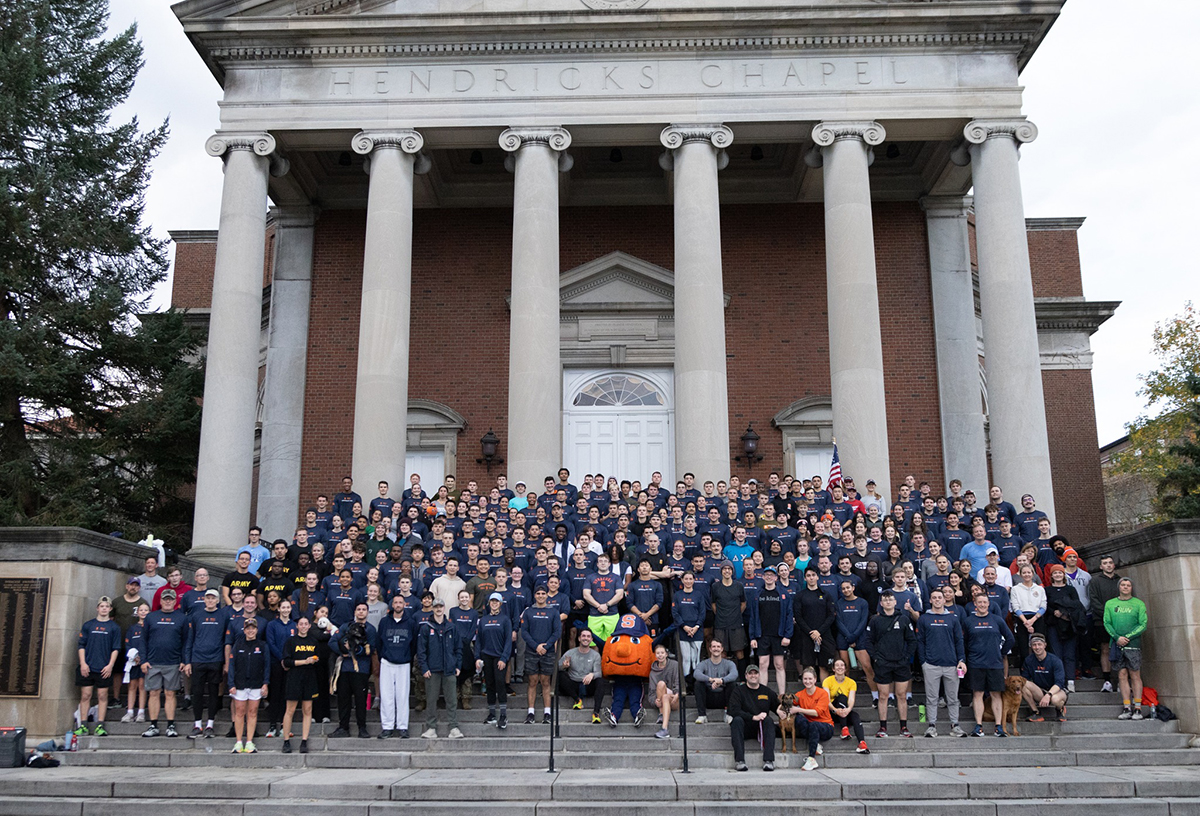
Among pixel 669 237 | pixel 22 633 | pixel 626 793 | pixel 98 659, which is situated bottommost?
pixel 626 793

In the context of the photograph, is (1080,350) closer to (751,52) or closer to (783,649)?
(751,52)

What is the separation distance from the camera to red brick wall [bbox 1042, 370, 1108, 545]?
2639 centimetres

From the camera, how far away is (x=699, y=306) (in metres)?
19.1

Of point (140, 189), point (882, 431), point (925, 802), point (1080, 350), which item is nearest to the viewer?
point (925, 802)

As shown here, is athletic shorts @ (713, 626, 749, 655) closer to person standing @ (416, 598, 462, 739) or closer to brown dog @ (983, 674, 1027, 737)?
brown dog @ (983, 674, 1027, 737)

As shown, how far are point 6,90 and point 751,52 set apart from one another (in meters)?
15.8

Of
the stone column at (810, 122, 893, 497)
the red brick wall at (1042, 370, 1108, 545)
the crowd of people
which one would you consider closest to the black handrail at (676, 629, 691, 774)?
the crowd of people

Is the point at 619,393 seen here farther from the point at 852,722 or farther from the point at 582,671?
the point at 852,722

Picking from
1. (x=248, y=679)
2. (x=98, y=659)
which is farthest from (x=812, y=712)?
(x=98, y=659)

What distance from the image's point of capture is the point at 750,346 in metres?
23.4

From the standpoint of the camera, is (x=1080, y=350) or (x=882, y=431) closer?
(x=882, y=431)

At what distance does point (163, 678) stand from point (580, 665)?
16.0 feet

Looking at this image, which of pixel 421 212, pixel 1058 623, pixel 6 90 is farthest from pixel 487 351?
pixel 1058 623

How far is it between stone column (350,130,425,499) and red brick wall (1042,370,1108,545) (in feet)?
53.7
